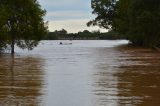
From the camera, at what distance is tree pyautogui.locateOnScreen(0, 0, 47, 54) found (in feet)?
169

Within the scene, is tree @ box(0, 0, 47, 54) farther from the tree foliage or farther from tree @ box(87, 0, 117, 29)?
tree @ box(87, 0, 117, 29)

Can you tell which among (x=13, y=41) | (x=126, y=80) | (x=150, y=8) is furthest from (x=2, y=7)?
(x=126, y=80)

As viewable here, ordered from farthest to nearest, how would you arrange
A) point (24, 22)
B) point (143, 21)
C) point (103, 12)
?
point (103, 12), point (143, 21), point (24, 22)

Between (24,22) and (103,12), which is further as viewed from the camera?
(103,12)

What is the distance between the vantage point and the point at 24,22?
5256cm

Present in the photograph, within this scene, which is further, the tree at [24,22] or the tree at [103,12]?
the tree at [103,12]

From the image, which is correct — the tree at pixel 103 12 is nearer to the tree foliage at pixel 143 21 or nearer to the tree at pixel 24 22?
the tree foliage at pixel 143 21

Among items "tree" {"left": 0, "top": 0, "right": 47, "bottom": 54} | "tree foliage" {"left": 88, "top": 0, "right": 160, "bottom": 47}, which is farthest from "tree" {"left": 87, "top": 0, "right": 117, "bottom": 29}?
"tree" {"left": 0, "top": 0, "right": 47, "bottom": 54}

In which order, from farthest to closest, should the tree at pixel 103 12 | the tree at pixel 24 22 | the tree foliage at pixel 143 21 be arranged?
the tree at pixel 103 12 < the tree foliage at pixel 143 21 < the tree at pixel 24 22

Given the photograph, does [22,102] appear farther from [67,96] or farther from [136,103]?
[136,103]

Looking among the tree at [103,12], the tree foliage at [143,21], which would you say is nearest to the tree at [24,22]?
the tree foliage at [143,21]

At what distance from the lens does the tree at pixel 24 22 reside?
51438mm

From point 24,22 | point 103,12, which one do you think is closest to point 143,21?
point 24,22

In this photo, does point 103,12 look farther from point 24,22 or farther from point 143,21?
point 24,22
